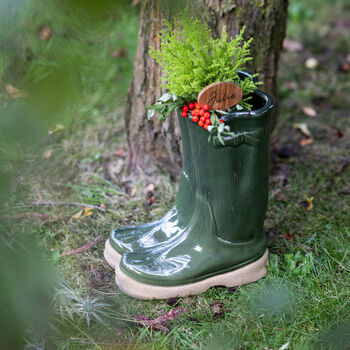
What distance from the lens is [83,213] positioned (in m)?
1.98

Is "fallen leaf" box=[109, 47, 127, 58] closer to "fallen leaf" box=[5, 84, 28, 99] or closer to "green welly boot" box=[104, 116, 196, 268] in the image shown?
"green welly boot" box=[104, 116, 196, 268]

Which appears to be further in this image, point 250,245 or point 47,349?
point 250,245

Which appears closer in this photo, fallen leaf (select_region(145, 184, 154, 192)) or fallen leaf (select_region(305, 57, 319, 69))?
fallen leaf (select_region(145, 184, 154, 192))

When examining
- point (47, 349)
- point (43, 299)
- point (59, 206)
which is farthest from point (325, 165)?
point (43, 299)

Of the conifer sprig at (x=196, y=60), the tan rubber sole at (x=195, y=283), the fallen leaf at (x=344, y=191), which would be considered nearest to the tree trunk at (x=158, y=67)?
the conifer sprig at (x=196, y=60)

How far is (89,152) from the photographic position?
92.0 inches

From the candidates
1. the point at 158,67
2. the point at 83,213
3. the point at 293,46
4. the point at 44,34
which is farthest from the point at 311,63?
the point at 44,34

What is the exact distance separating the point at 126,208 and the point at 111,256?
0.37m

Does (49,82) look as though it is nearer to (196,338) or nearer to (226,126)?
(226,126)

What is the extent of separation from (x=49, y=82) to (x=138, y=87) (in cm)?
144

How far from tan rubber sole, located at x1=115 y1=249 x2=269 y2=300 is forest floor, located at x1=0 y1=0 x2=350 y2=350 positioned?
0.03 meters

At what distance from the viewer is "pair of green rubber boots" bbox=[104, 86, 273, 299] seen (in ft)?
4.46

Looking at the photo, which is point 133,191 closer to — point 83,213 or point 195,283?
point 83,213

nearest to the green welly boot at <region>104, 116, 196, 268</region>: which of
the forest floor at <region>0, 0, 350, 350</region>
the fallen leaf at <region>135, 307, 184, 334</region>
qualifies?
the forest floor at <region>0, 0, 350, 350</region>
